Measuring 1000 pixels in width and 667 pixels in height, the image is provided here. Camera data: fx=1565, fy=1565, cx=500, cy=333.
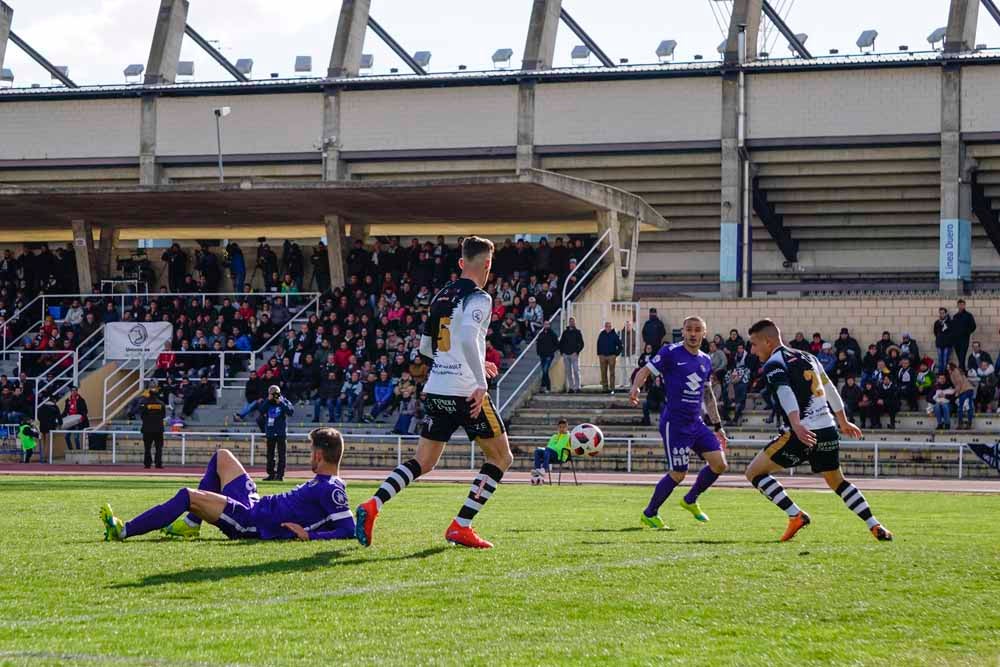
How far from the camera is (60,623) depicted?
7141mm

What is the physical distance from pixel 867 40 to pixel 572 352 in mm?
17302

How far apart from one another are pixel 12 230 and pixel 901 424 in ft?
85.1

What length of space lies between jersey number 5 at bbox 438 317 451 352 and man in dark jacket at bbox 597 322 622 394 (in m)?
24.0

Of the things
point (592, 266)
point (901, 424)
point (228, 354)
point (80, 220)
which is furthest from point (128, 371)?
point (901, 424)

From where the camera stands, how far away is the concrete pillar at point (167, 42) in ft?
171

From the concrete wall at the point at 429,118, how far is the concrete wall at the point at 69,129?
7.63 m

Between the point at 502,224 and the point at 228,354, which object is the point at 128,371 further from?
the point at 502,224

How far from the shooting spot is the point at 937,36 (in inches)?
1790

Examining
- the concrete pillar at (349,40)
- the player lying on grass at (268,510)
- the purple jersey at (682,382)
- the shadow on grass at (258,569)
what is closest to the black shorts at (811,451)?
the purple jersey at (682,382)

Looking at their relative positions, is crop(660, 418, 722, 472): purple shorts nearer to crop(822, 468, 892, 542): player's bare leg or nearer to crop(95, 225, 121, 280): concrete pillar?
crop(822, 468, 892, 542): player's bare leg

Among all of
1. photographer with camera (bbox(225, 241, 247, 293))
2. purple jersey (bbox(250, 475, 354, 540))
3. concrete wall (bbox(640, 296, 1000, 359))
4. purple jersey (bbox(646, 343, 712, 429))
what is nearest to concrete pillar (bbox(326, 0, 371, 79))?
photographer with camera (bbox(225, 241, 247, 293))

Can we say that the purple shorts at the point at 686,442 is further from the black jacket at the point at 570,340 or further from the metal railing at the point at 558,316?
the black jacket at the point at 570,340

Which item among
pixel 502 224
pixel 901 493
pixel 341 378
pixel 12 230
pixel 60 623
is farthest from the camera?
pixel 12 230

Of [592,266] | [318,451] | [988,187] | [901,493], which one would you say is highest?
[988,187]
